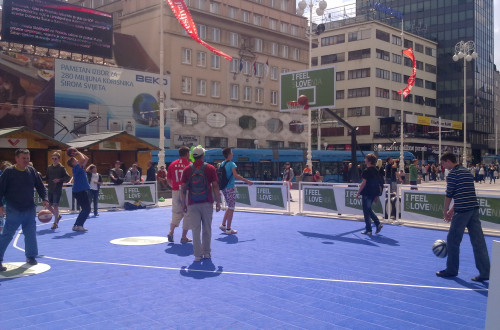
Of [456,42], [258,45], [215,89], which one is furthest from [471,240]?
[456,42]

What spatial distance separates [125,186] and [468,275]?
13.4 metres

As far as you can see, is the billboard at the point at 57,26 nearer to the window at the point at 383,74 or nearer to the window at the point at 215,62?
the window at the point at 215,62

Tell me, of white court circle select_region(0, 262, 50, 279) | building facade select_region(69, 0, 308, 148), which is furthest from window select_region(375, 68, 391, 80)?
white court circle select_region(0, 262, 50, 279)

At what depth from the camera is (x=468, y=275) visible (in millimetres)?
7059

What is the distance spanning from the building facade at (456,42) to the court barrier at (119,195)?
67617 mm

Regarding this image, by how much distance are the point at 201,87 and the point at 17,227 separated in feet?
139

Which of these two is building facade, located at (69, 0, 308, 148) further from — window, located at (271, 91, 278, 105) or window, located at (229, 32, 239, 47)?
window, located at (271, 91, 278, 105)

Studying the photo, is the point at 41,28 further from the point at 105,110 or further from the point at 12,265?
the point at 12,265

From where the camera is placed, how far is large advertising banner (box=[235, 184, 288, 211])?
16.2 m

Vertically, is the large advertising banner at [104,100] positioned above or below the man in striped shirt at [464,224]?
above

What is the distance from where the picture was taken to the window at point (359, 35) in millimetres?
65062

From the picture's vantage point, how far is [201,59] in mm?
48812

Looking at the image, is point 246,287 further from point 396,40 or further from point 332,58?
point 396,40

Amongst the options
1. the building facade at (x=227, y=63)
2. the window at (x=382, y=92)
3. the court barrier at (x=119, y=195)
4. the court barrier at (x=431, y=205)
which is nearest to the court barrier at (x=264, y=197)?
the court barrier at (x=119, y=195)
